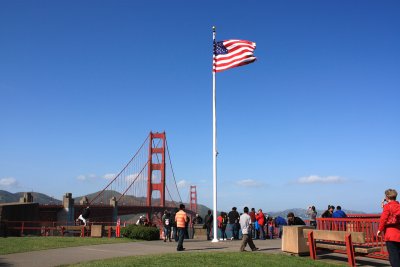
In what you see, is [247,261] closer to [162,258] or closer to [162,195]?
[162,258]

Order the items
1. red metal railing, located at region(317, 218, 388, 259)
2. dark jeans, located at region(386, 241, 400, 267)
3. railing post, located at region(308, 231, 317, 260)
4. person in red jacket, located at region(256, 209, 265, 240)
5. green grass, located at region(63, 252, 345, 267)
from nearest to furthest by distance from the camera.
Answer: dark jeans, located at region(386, 241, 400, 267), green grass, located at region(63, 252, 345, 267), red metal railing, located at region(317, 218, 388, 259), railing post, located at region(308, 231, 317, 260), person in red jacket, located at region(256, 209, 265, 240)

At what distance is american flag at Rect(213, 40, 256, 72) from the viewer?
57.9 feet

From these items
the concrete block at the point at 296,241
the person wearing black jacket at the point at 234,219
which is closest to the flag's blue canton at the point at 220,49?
the person wearing black jacket at the point at 234,219

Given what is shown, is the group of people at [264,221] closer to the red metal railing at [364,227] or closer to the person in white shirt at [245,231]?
the person in white shirt at [245,231]

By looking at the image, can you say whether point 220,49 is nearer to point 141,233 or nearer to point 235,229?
point 235,229

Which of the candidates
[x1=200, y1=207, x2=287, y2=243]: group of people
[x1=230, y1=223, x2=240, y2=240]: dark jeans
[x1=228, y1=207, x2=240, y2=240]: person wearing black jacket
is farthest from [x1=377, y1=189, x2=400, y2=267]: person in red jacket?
[x1=230, y1=223, x2=240, y2=240]: dark jeans

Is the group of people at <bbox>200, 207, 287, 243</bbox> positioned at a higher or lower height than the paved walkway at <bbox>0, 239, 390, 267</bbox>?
higher

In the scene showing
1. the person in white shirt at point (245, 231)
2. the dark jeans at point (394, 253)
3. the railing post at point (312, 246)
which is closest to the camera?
the dark jeans at point (394, 253)

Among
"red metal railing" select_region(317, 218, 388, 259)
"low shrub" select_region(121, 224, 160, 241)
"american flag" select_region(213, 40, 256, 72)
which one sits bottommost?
"low shrub" select_region(121, 224, 160, 241)

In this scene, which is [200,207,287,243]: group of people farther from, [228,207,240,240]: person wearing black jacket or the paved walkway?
the paved walkway

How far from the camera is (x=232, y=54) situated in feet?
58.9

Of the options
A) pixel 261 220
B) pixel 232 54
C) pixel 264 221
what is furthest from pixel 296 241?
pixel 232 54

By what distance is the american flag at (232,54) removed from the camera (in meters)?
17.7

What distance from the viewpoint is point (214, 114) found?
1739 centimetres
